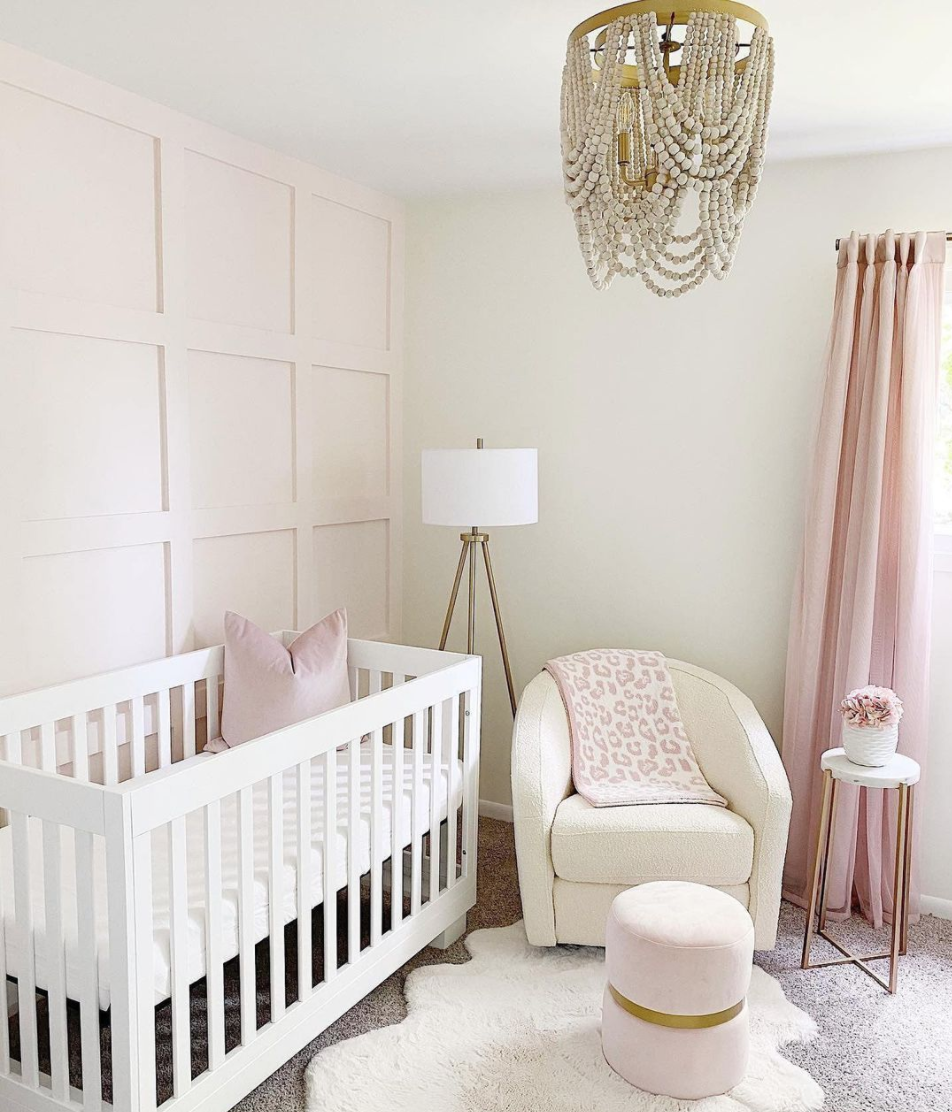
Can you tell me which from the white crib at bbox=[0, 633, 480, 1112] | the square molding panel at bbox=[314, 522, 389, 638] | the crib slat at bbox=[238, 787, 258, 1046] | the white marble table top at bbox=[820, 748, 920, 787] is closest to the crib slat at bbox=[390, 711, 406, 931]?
the white crib at bbox=[0, 633, 480, 1112]

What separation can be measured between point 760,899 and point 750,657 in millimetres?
924

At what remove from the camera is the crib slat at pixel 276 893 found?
2.15 meters

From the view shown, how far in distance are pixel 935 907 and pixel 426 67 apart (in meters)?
2.92

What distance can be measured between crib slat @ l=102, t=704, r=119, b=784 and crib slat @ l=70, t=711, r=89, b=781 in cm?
7

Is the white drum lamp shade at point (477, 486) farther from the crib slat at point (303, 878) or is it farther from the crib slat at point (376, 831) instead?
the crib slat at point (303, 878)

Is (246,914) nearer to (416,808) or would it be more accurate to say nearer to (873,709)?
(416,808)

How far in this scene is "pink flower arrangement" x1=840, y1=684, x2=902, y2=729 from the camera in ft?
9.12

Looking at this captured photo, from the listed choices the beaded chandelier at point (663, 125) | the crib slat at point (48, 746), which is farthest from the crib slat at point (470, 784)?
the beaded chandelier at point (663, 125)

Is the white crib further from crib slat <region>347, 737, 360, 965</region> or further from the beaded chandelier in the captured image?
the beaded chandelier

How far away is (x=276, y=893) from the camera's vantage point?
2.17 meters

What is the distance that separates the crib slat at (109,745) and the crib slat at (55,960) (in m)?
0.71

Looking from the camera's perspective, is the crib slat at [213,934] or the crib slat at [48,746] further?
the crib slat at [48,746]

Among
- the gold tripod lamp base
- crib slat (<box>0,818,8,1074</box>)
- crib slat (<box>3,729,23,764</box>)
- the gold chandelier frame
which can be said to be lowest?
crib slat (<box>0,818,8,1074</box>)

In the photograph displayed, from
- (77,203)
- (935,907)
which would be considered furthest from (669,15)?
(935,907)
